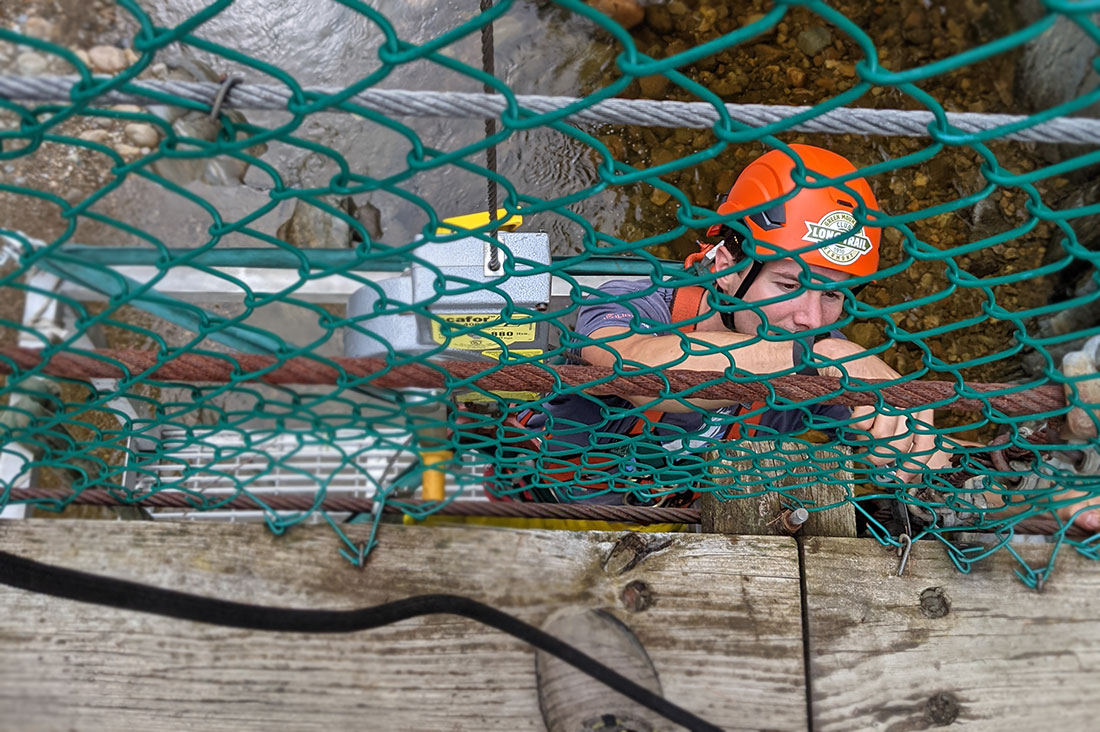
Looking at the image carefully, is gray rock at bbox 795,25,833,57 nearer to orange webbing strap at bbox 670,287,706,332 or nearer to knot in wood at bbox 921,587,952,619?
orange webbing strap at bbox 670,287,706,332

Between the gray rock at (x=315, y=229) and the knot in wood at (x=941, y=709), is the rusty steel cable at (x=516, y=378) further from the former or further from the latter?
the gray rock at (x=315, y=229)

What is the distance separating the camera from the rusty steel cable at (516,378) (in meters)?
1.37

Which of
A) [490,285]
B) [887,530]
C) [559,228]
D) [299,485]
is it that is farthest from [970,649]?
[559,228]

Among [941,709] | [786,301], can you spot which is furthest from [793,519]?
[786,301]

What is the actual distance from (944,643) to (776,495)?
45cm

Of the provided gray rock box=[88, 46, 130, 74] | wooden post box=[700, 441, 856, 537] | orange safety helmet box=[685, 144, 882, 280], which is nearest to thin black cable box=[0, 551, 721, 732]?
wooden post box=[700, 441, 856, 537]

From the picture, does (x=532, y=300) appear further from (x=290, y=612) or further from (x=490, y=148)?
(x=290, y=612)

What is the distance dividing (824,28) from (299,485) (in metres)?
3.74

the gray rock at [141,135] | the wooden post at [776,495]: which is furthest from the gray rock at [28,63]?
the wooden post at [776,495]

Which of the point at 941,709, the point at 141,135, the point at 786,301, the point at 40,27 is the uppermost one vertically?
the point at 40,27

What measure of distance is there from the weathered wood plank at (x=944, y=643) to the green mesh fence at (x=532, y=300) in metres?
0.08

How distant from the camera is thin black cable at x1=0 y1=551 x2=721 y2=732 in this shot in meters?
1.55

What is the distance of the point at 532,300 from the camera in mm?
1897

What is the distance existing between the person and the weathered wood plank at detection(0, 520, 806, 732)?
21 centimetres
